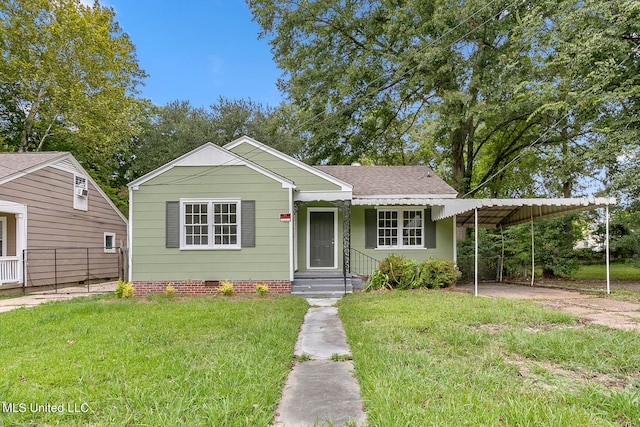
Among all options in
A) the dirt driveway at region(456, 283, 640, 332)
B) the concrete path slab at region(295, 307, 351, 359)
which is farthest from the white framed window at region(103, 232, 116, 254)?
the dirt driveway at region(456, 283, 640, 332)

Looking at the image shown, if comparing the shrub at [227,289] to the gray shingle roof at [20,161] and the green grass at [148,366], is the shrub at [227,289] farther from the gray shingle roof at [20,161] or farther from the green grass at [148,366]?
the gray shingle roof at [20,161]

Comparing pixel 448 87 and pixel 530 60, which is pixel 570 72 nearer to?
pixel 530 60

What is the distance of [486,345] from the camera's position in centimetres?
424

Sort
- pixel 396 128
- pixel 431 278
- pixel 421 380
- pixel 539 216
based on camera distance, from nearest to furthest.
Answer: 1. pixel 421 380
2. pixel 431 278
3. pixel 539 216
4. pixel 396 128

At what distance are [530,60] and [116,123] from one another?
1892cm

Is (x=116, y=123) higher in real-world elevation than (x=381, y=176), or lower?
higher

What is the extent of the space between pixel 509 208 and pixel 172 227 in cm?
998

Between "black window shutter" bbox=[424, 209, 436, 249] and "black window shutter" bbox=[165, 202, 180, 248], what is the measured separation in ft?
24.4

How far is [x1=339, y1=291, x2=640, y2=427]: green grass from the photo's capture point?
2.56 meters

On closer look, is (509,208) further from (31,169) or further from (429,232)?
(31,169)

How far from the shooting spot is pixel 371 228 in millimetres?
11703

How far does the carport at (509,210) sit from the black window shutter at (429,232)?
0.19m

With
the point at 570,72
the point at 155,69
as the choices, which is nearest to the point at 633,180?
the point at 570,72

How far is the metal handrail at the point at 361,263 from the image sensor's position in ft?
37.7
